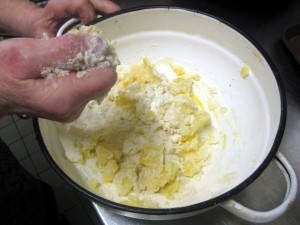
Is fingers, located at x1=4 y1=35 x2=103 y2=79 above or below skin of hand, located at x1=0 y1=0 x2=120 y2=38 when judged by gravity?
above

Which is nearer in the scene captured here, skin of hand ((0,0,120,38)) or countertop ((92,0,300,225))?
countertop ((92,0,300,225))

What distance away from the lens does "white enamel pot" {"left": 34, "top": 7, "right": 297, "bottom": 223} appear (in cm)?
47

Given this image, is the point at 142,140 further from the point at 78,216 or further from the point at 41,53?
the point at 78,216

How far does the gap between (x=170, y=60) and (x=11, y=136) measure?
2.58 feet

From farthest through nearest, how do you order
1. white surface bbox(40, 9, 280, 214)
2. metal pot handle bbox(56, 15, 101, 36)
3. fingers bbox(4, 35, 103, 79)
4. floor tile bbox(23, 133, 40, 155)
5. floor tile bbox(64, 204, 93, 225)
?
floor tile bbox(23, 133, 40, 155), floor tile bbox(64, 204, 93, 225), metal pot handle bbox(56, 15, 101, 36), white surface bbox(40, 9, 280, 214), fingers bbox(4, 35, 103, 79)

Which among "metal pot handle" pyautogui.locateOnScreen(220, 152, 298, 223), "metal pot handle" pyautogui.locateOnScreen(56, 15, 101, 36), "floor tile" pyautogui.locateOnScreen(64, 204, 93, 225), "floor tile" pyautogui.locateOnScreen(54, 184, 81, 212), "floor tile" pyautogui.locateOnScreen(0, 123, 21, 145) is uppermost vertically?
"metal pot handle" pyautogui.locateOnScreen(56, 15, 101, 36)

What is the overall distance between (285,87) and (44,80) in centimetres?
60

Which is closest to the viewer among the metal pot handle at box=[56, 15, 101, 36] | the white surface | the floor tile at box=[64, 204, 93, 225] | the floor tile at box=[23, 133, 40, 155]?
A: the white surface

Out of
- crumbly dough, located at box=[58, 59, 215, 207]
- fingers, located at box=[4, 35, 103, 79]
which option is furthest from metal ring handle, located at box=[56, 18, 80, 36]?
fingers, located at box=[4, 35, 103, 79]

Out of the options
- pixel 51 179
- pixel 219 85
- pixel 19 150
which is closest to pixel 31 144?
pixel 19 150

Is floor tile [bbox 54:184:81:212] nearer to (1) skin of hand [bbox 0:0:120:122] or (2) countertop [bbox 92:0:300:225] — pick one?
(2) countertop [bbox 92:0:300:225]

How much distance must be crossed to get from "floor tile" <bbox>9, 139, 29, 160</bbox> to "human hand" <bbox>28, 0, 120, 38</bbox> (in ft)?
1.98

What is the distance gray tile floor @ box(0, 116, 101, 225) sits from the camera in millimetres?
1078

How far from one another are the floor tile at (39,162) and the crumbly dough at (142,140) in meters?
0.59
